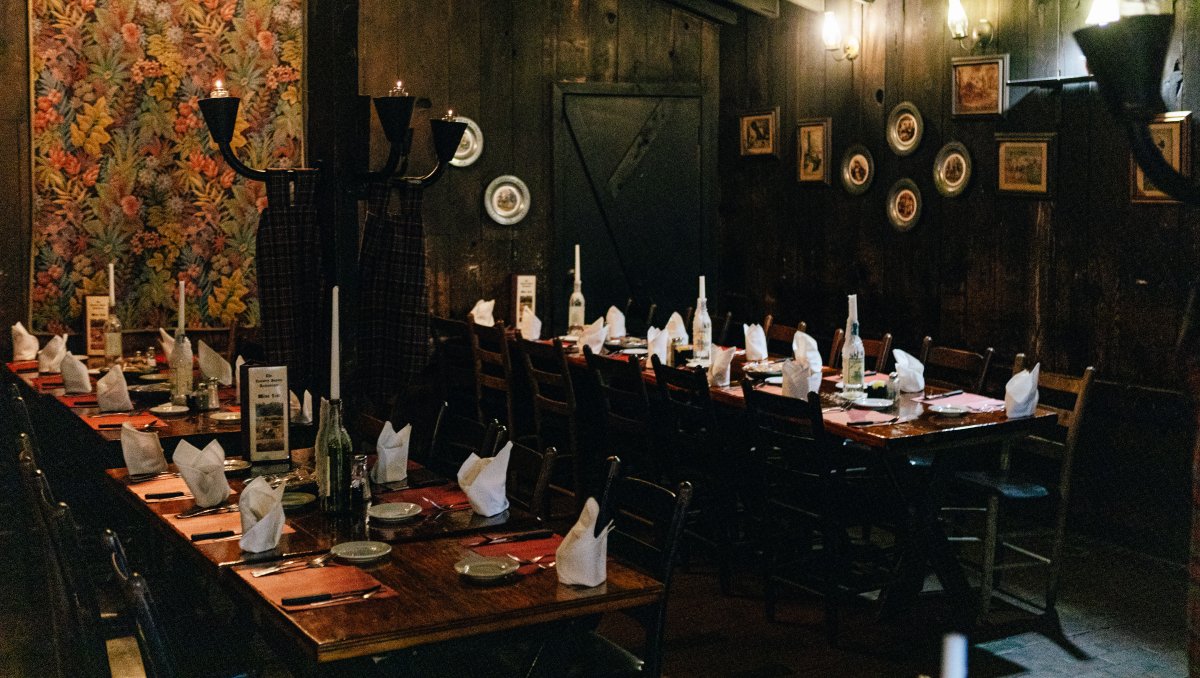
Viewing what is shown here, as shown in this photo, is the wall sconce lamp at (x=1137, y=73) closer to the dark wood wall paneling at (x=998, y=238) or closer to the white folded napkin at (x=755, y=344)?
the dark wood wall paneling at (x=998, y=238)

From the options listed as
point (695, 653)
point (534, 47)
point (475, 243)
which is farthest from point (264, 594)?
point (534, 47)

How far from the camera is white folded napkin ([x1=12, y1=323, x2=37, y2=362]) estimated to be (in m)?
5.99

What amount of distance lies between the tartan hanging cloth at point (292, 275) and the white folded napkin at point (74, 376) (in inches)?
58.5

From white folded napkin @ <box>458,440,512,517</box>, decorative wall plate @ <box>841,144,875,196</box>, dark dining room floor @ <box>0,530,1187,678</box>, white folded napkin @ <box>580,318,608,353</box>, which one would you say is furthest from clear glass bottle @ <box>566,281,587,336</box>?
white folded napkin @ <box>458,440,512,517</box>

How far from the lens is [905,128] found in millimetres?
6477

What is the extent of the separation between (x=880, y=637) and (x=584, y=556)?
2156 millimetres

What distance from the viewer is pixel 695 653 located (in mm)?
4230

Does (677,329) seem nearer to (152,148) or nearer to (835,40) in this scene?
(835,40)

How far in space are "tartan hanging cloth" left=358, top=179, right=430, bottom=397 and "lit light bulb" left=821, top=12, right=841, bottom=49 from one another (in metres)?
3.56

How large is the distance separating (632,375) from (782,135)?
281 cm

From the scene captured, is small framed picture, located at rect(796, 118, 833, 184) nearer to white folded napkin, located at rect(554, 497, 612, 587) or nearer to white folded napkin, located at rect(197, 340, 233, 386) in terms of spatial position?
white folded napkin, located at rect(197, 340, 233, 386)

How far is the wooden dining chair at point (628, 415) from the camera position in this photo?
506cm

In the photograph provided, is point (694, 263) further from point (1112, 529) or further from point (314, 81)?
point (314, 81)

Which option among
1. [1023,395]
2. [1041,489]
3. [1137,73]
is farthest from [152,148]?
[1137,73]
